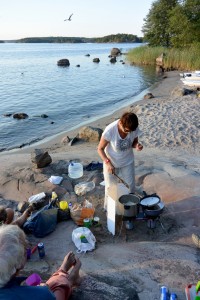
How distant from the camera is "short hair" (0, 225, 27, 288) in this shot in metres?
2.64

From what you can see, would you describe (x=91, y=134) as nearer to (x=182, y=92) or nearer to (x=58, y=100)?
Answer: (x=182, y=92)

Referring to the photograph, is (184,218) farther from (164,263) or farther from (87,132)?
(87,132)

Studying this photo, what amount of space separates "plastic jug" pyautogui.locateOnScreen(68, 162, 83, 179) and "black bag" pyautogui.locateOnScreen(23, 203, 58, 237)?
77.5 inches

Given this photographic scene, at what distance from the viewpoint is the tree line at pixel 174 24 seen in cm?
3447

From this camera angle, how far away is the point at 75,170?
7598mm

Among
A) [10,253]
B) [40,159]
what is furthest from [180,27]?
[10,253]

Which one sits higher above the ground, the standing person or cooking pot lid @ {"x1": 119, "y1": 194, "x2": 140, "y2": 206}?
the standing person

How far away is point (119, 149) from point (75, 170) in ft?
8.02

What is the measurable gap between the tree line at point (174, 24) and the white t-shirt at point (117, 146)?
3061cm

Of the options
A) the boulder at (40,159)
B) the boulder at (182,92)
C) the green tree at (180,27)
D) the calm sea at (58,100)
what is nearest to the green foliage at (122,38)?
the green tree at (180,27)

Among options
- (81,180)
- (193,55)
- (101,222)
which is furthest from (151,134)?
(193,55)

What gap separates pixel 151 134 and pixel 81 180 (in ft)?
14.2

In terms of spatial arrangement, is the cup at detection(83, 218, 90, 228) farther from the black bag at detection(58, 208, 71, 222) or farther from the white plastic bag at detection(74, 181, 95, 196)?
the white plastic bag at detection(74, 181, 95, 196)

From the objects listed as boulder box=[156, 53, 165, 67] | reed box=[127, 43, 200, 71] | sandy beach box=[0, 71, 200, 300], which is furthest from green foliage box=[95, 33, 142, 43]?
sandy beach box=[0, 71, 200, 300]
